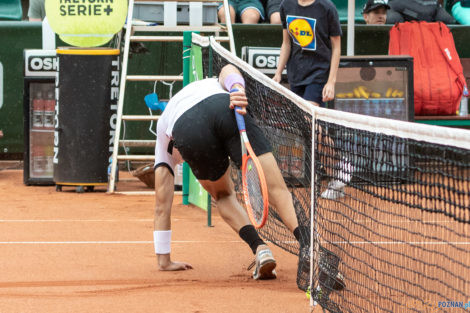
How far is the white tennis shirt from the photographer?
462 cm

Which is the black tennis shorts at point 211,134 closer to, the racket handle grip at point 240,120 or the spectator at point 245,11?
the racket handle grip at point 240,120

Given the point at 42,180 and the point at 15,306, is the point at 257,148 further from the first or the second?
the point at 42,180

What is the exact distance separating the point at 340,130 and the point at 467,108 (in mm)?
7065

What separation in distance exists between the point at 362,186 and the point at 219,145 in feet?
2.68

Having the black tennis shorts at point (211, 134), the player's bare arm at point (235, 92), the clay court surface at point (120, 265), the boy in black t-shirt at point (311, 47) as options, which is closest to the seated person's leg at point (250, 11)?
the boy in black t-shirt at point (311, 47)

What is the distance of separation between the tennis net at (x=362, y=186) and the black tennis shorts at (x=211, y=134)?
0.84 ft

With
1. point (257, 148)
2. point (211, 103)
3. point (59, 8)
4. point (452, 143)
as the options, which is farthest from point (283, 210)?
point (59, 8)

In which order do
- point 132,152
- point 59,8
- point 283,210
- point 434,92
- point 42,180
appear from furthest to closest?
1. point 132,152
2. point 434,92
3. point 42,180
4. point 59,8
5. point 283,210

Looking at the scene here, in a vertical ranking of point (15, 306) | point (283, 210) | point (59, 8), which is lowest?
point (15, 306)

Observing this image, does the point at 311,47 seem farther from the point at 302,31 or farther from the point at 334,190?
the point at 334,190

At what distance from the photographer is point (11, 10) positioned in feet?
38.8

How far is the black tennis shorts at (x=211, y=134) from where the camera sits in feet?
14.6

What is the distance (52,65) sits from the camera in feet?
29.1

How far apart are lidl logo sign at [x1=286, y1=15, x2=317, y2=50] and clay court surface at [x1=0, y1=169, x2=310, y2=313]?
1.71m
